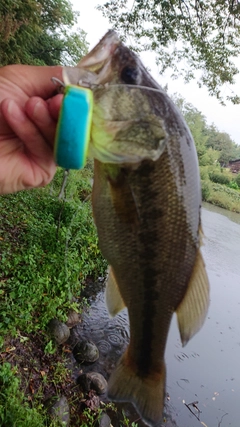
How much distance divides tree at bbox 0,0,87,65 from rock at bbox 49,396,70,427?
7.87m

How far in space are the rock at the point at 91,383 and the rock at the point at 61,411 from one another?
673mm

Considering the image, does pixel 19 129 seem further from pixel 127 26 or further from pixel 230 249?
pixel 230 249

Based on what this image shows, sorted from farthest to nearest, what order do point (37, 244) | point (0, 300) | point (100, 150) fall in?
point (37, 244), point (0, 300), point (100, 150)

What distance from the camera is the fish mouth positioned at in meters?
1.26

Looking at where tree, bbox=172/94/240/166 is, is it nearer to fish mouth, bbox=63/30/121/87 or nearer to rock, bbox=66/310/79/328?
rock, bbox=66/310/79/328

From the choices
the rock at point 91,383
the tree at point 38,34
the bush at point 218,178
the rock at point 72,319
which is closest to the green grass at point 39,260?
the rock at point 72,319

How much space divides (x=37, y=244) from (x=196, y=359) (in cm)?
465

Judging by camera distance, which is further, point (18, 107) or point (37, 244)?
point (37, 244)

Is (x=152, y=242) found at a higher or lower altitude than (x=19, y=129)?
lower

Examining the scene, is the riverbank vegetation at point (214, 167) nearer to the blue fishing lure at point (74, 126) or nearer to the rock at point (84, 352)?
the rock at point (84, 352)

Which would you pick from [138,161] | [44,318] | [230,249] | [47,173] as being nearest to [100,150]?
[138,161]

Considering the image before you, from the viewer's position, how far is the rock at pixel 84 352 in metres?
6.25

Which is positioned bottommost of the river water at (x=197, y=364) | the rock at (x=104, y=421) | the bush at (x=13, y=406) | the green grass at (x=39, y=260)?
the river water at (x=197, y=364)

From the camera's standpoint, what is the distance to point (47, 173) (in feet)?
5.66
